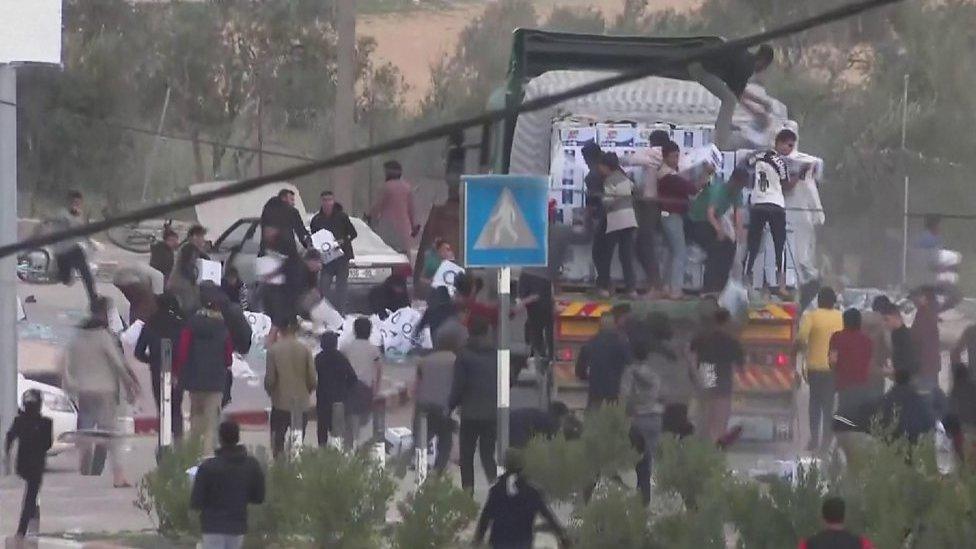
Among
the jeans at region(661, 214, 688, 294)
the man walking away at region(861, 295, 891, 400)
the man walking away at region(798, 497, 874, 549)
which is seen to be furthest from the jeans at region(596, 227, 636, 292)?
the man walking away at region(798, 497, 874, 549)

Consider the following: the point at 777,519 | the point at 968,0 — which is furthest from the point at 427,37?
the point at 777,519

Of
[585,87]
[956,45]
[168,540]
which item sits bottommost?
[168,540]

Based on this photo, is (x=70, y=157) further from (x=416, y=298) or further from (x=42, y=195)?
(x=416, y=298)

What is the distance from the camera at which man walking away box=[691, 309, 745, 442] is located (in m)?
16.2

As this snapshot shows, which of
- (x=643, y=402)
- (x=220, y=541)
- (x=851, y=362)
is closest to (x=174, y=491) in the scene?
(x=220, y=541)

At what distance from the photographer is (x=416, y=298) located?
22109 mm

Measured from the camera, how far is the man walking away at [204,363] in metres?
15.5

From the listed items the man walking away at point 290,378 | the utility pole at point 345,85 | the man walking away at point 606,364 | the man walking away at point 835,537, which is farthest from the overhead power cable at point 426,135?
the utility pole at point 345,85

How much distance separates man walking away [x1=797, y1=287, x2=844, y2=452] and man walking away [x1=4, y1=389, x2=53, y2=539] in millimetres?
6084

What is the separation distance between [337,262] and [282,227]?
1.04 meters

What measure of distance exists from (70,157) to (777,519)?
33.9 metres

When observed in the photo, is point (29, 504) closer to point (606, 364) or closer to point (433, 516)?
point (433, 516)

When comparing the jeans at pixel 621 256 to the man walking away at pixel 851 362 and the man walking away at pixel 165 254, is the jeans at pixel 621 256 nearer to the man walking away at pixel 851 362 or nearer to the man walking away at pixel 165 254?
the man walking away at pixel 851 362

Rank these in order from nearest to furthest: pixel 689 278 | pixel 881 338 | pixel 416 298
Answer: pixel 881 338 < pixel 689 278 < pixel 416 298
